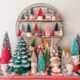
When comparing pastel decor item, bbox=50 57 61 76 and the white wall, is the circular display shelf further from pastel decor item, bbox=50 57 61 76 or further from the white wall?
pastel decor item, bbox=50 57 61 76

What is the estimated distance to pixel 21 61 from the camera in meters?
1.41

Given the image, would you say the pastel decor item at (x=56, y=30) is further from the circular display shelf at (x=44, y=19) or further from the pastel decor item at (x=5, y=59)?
the pastel decor item at (x=5, y=59)

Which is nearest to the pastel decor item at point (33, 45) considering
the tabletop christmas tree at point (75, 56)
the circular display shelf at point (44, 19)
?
the circular display shelf at point (44, 19)

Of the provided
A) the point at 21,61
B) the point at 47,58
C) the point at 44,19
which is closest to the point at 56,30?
the point at 44,19

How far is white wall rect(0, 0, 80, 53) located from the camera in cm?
176

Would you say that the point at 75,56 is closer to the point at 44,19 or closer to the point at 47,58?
the point at 47,58

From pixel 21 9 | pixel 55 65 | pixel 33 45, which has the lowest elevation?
Answer: pixel 55 65

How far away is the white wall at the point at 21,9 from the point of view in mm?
1763


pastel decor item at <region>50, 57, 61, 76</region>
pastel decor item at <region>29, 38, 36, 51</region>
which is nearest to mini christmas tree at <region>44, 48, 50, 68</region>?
pastel decor item at <region>50, 57, 61, 76</region>

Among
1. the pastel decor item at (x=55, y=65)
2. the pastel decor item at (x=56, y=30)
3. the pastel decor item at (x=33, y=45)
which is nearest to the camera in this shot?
the pastel decor item at (x=55, y=65)

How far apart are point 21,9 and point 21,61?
58 centimetres

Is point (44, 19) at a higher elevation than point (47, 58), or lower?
higher

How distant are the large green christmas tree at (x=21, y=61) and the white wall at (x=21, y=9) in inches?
14.3

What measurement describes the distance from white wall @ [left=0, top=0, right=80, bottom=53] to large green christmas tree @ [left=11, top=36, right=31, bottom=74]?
1.19ft
